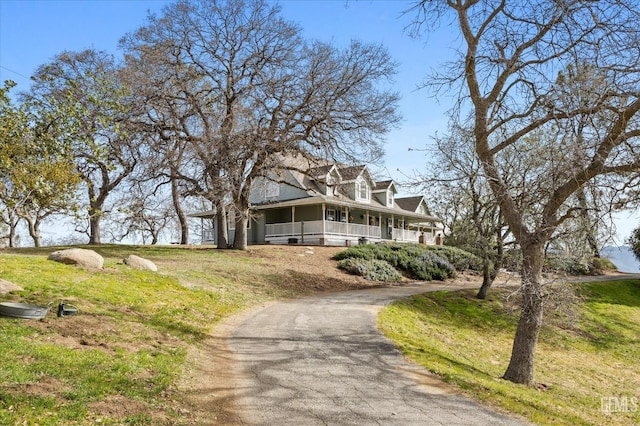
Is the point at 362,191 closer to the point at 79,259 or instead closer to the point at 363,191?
the point at 363,191

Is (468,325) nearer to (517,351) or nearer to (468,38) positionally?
(517,351)

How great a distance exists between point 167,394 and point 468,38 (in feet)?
30.2

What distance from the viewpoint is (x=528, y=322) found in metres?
9.67

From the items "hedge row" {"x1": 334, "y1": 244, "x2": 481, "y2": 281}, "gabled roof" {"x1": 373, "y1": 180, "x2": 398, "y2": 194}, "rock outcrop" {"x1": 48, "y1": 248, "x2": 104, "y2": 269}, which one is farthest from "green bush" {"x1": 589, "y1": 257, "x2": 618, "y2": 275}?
"rock outcrop" {"x1": 48, "y1": 248, "x2": 104, "y2": 269}

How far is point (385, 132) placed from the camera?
2453 cm

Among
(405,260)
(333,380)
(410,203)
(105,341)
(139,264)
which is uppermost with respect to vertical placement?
(410,203)

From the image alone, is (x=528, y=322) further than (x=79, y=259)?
No

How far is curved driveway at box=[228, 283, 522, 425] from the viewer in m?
6.05

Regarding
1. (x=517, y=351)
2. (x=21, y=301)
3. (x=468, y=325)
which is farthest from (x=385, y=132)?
(x=21, y=301)

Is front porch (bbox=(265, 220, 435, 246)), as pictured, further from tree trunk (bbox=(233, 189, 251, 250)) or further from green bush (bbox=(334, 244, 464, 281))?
tree trunk (bbox=(233, 189, 251, 250))

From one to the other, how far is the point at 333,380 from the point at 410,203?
39.0m

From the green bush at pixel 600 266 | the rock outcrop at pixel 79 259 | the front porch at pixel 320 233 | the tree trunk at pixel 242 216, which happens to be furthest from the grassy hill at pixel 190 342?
the green bush at pixel 600 266

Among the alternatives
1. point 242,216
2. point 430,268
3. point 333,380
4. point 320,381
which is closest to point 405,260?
point 430,268

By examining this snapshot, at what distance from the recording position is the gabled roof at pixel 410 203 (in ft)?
146
